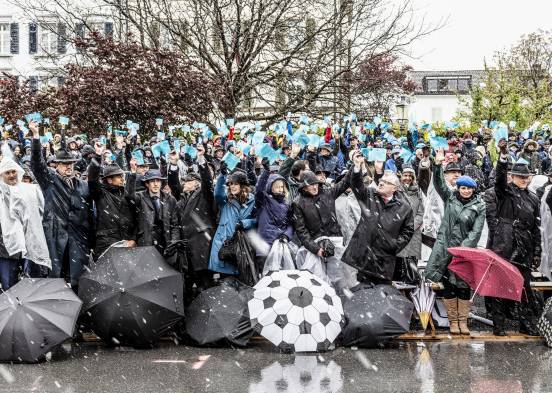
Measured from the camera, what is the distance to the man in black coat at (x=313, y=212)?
898cm

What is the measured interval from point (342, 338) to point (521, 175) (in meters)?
2.65

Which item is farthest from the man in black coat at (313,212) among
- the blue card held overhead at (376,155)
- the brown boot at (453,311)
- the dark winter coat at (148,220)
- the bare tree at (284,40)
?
the bare tree at (284,40)

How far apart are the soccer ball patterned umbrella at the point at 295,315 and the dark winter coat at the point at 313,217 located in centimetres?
92

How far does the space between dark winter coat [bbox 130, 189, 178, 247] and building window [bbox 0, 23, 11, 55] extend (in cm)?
4185

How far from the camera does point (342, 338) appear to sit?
831cm

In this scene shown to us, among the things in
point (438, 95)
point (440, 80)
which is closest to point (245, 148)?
point (438, 95)

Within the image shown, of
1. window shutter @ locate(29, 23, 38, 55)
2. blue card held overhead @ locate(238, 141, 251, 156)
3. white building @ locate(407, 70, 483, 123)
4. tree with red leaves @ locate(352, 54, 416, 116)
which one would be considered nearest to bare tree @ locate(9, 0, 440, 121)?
tree with red leaves @ locate(352, 54, 416, 116)

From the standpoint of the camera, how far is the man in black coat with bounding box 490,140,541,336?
8.79 meters

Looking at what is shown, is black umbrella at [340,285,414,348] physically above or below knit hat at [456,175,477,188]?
below

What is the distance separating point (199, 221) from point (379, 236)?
6.43 feet

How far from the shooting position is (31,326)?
7.45 m

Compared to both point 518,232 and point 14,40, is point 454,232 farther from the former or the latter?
point 14,40

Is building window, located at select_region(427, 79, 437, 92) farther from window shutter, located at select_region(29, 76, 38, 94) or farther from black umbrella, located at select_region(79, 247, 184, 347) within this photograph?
black umbrella, located at select_region(79, 247, 184, 347)

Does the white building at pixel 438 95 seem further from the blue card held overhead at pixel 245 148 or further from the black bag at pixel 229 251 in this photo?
the black bag at pixel 229 251
